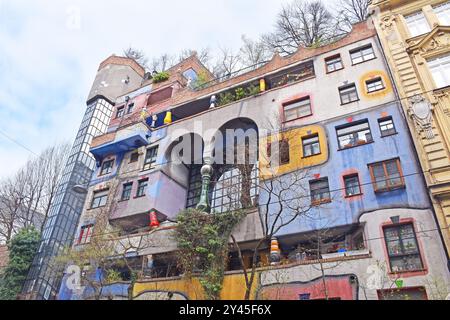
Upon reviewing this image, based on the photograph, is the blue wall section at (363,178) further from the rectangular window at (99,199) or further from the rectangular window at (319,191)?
the rectangular window at (99,199)

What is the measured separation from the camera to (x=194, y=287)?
15914mm

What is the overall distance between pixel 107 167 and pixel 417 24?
2280cm

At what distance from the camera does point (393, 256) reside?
1300cm

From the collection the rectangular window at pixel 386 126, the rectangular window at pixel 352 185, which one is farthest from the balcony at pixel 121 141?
the rectangular window at pixel 386 126

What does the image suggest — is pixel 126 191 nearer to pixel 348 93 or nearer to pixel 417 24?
pixel 348 93

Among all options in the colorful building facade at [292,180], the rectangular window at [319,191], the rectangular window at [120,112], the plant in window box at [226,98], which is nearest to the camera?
the colorful building facade at [292,180]

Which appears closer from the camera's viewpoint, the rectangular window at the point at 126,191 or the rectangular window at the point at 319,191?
the rectangular window at the point at 319,191

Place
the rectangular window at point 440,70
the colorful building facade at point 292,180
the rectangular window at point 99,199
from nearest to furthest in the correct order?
the colorful building facade at point 292,180 < the rectangular window at point 440,70 < the rectangular window at point 99,199

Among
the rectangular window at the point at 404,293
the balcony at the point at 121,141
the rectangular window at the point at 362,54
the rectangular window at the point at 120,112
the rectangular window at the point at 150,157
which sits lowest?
the rectangular window at the point at 404,293

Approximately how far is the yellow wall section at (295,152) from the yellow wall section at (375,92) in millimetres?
2910

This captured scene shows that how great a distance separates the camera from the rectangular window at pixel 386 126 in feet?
52.7

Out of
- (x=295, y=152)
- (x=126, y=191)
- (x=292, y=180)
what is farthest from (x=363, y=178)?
(x=126, y=191)
